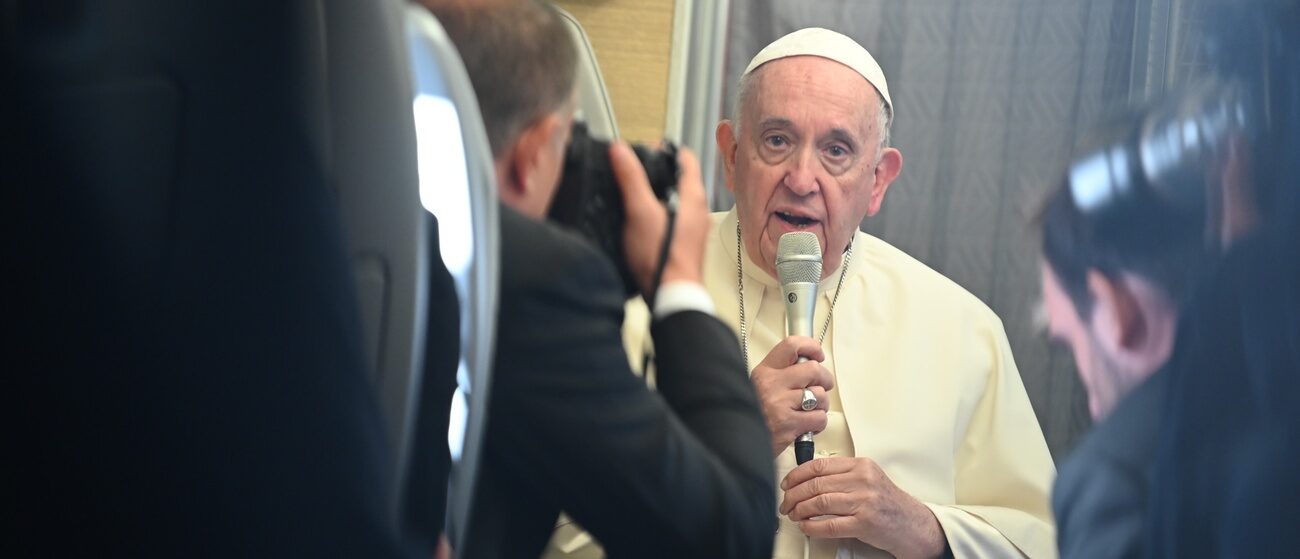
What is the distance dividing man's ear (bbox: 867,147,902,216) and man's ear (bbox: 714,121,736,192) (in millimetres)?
64

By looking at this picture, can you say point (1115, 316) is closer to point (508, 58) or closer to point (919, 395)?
point (919, 395)

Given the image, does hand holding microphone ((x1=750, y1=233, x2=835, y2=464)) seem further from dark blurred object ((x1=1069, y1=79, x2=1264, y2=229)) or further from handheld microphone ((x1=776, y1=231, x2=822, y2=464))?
dark blurred object ((x1=1069, y1=79, x2=1264, y2=229))

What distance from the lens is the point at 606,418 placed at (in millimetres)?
418

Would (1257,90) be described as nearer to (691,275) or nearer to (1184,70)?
(1184,70)

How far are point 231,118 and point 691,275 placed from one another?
0.16 meters

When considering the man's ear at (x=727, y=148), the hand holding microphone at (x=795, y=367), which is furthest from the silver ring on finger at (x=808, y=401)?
the man's ear at (x=727, y=148)

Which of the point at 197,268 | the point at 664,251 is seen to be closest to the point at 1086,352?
the point at 664,251

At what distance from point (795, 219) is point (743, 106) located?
0.06 metres

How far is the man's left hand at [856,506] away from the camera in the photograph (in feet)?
1.99

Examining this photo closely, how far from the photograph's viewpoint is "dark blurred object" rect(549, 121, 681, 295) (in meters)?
0.43

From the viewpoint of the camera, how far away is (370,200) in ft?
1.36

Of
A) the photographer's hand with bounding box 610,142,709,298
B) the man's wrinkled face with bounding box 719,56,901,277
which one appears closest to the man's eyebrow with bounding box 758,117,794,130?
the man's wrinkled face with bounding box 719,56,901,277

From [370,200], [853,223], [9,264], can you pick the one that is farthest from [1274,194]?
[9,264]

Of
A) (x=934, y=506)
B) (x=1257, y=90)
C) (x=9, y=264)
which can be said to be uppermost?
(x=1257, y=90)
